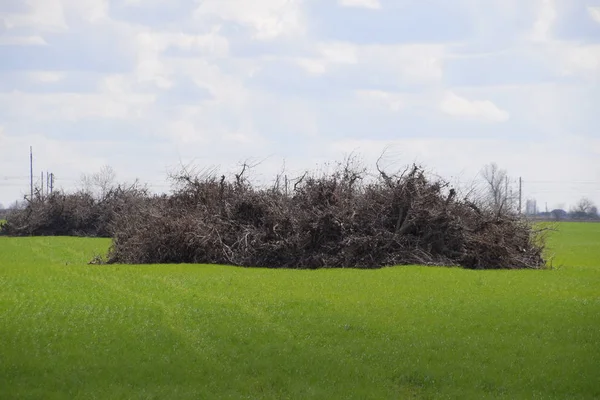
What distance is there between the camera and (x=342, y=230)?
34250mm

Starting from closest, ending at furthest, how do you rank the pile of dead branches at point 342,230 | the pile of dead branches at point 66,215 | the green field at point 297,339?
the green field at point 297,339
the pile of dead branches at point 342,230
the pile of dead branches at point 66,215

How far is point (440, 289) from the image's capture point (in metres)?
24.8

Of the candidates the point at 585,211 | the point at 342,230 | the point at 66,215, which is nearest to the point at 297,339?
the point at 342,230

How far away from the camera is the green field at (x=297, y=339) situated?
44.1 feet

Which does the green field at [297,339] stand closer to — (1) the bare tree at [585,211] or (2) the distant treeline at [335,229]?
(2) the distant treeline at [335,229]

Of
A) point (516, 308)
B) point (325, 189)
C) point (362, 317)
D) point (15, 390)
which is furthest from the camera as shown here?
point (325, 189)

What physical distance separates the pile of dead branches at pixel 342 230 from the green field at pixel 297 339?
22.1ft

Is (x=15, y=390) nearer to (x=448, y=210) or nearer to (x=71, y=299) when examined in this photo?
(x=71, y=299)

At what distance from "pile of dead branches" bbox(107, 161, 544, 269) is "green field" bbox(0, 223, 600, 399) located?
265 inches

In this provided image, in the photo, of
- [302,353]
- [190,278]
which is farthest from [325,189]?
[302,353]

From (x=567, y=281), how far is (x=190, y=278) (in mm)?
12755

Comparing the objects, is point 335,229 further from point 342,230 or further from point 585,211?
point 585,211

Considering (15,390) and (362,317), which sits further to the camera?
(362,317)

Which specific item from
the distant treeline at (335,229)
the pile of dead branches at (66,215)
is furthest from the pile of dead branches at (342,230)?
the pile of dead branches at (66,215)
